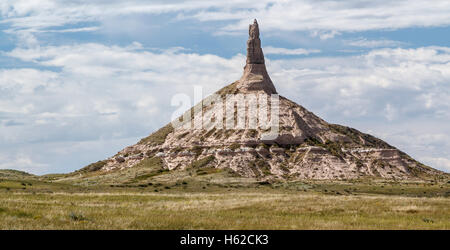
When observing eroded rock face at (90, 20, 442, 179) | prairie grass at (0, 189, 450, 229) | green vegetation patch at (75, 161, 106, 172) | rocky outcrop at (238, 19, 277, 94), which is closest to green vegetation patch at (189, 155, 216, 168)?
eroded rock face at (90, 20, 442, 179)

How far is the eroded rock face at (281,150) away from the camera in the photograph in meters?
152

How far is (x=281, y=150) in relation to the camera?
529ft

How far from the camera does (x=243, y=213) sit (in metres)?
32.8

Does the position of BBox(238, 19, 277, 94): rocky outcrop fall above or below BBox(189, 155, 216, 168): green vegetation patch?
above

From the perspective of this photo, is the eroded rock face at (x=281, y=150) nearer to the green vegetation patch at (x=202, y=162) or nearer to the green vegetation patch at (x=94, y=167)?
the green vegetation patch at (x=202, y=162)

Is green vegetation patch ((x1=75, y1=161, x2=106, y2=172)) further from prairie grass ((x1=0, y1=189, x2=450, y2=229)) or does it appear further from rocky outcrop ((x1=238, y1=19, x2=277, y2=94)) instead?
prairie grass ((x1=0, y1=189, x2=450, y2=229))

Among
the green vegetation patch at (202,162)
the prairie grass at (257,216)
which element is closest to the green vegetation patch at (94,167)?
the green vegetation patch at (202,162)

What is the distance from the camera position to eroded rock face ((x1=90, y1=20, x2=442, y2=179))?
151875 mm

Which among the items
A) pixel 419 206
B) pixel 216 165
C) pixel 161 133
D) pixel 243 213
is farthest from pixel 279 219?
pixel 161 133

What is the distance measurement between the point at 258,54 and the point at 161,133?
4890cm

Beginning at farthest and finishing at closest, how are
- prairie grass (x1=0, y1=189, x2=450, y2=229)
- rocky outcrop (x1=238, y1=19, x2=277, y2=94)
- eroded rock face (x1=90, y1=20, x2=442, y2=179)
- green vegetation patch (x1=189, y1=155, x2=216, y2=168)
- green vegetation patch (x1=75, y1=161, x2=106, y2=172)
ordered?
rocky outcrop (x1=238, y1=19, x2=277, y2=94) < green vegetation patch (x1=75, y1=161, x2=106, y2=172) < green vegetation patch (x1=189, y1=155, x2=216, y2=168) < eroded rock face (x1=90, y1=20, x2=442, y2=179) < prairie grass (x1=0, y1=189, x2=450, y2=229)

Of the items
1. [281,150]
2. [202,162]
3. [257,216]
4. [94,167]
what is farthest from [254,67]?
[257,216]
